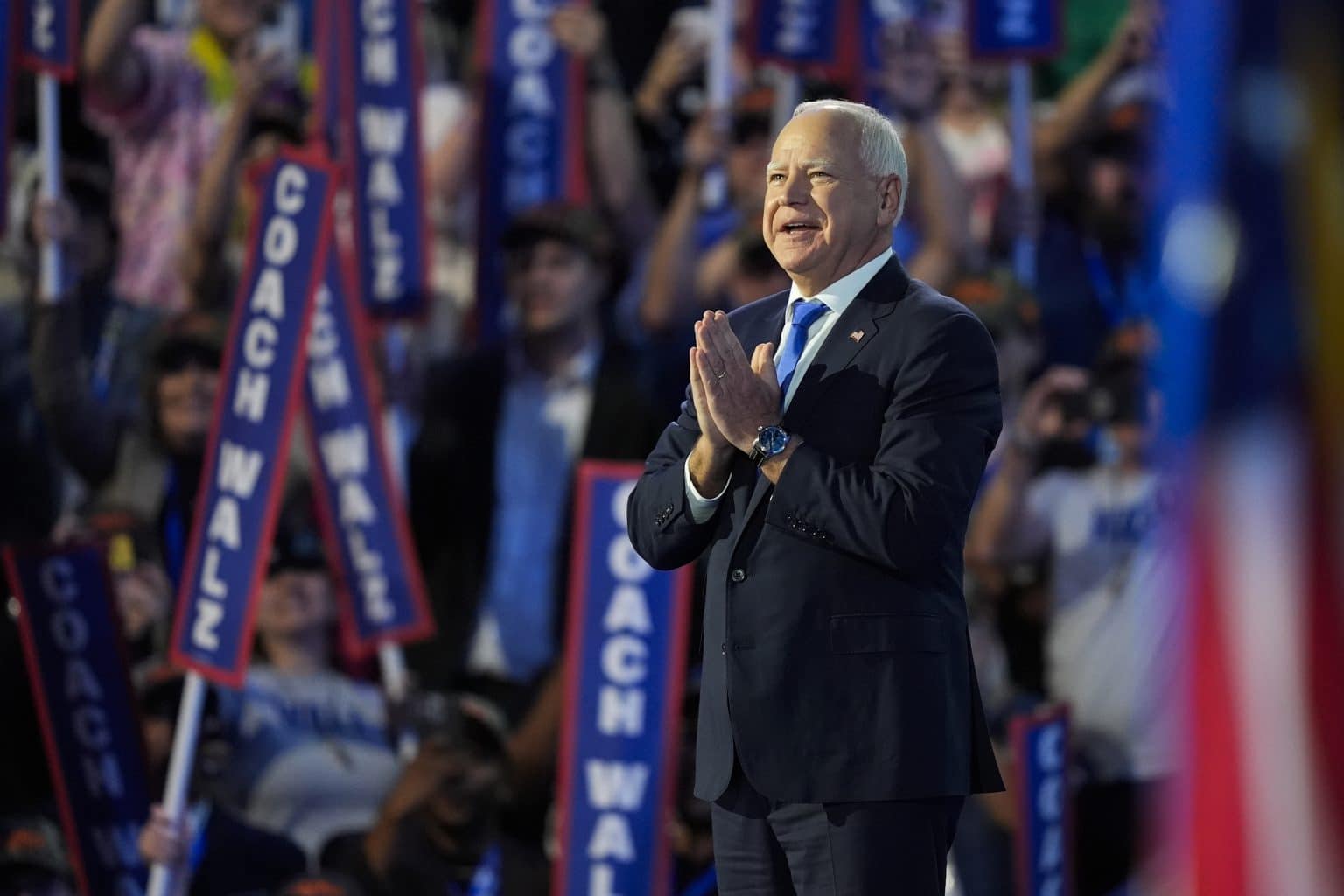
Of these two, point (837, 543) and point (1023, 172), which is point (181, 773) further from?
point (837, 543)

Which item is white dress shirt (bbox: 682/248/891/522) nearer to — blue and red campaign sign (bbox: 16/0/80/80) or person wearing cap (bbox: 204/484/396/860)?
person wearing cap (bbox: 204/484/396/860)

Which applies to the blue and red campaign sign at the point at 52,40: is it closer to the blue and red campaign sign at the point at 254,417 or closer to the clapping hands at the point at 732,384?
the blue and red campaign sign at the point at 254,417

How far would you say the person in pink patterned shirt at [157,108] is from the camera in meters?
4.02

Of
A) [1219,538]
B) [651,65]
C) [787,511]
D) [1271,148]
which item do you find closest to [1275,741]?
[1219,538]

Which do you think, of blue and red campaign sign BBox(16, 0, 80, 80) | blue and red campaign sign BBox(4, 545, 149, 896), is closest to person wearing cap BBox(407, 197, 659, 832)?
blue and red campaign sign BBox(4, 545, 149, 896)

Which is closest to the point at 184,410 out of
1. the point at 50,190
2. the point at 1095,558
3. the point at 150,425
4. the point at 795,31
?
the point at 150,425

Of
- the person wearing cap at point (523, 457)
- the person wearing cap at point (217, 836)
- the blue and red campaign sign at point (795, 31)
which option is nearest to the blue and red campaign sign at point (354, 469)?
the person wearing cap at point (523, 457)

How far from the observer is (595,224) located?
3.86 m

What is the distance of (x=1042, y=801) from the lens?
11.9 ft

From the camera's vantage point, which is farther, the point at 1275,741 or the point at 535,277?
the point at 535,277

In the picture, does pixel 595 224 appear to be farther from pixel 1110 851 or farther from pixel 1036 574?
pixel 1110 851

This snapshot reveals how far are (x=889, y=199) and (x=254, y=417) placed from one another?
2.29 metres

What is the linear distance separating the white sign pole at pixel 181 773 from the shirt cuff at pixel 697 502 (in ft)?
7.37

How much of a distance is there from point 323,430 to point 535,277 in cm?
59
